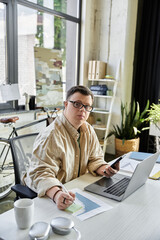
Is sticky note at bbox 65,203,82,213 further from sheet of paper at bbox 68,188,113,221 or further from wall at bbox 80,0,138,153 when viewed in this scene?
wall at bbox 80,0,138,153

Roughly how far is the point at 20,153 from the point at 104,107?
9.81 ft

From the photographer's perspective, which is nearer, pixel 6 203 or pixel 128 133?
pixel 6 203

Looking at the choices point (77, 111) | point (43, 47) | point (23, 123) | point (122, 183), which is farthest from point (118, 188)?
point (43, 47)

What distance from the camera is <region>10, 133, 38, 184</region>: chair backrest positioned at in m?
1.50

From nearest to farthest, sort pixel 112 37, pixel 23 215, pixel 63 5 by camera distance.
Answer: pixel 23 215 < pixel 63 5 < pixel 112 37

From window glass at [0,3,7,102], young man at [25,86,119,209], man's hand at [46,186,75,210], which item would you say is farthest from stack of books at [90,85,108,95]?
man's hand at [46,186,75,210]

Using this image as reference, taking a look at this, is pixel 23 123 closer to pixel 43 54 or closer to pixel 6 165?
pixel 6 165

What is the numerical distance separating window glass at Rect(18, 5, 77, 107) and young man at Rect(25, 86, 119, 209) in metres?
1.93

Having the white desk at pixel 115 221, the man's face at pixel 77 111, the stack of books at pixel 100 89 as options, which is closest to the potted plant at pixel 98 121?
the stack of books at pixel 100 89

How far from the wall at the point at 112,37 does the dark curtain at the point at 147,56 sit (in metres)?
0.16

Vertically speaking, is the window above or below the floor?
above

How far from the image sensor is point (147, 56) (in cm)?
427

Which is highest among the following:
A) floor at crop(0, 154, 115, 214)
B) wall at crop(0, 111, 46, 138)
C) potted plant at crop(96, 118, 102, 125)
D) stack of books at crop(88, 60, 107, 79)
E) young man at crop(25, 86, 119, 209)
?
stack of books at crop(88, 60, 107, 79)

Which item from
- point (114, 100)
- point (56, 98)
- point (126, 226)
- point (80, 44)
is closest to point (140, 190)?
point (126, 226)
